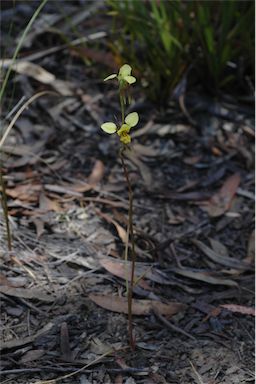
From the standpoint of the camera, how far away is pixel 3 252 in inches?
75.7

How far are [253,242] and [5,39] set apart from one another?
1.42 m

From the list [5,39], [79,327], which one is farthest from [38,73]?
[79,327]

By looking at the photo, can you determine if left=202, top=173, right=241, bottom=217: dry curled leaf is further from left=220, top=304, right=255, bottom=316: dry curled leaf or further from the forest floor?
left=220, top=304, right=255, bottom=316: dry curled leaf

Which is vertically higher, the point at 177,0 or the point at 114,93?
the point at 177,0

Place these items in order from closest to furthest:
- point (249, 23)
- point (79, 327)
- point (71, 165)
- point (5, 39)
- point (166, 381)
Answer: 1. point (166, 381)
2. point (79, 327)
3. point (71, 165)
4. point (249, 23)
5. point (5, 39)

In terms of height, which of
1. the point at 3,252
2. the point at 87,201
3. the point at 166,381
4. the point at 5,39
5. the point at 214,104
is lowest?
the point at 166,381

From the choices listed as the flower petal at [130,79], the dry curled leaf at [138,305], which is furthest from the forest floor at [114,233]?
the flower petal at [130,79]

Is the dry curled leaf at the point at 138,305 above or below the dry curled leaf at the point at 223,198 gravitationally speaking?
below

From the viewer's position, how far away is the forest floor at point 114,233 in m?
1.69

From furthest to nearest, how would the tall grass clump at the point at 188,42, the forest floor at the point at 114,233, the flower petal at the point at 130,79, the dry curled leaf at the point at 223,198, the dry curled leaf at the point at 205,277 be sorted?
the tall grass clump at the point at 188,42 → the dry curled leaf at the point at 223,198 → the dry curled leaf at the point at 205,277 → the forest floor at the point at 114,233 → the flower petal at the point at 130,79

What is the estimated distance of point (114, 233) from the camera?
2.14m

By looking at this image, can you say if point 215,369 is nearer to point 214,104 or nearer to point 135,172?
point 135,172

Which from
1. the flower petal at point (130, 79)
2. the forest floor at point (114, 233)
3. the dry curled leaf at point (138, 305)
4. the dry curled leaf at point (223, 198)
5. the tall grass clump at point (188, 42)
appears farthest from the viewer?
the tall grass clump at point (188, 42)

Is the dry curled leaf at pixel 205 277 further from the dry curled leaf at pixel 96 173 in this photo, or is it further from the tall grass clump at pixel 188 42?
the tall grass clump at pixel 188 42
